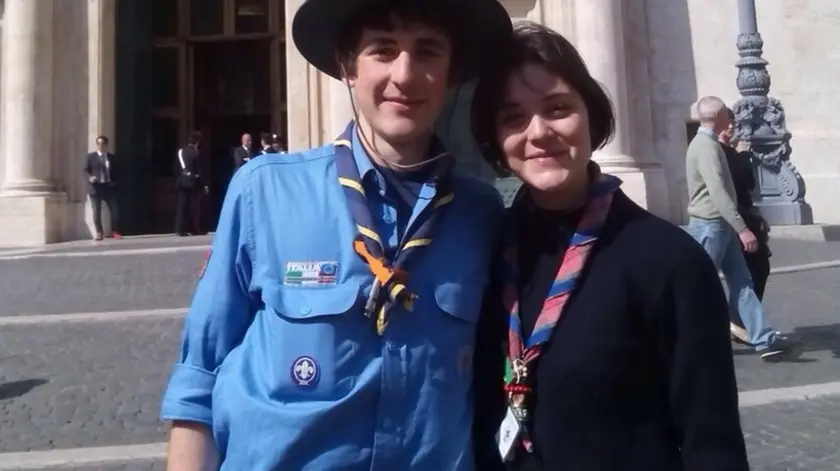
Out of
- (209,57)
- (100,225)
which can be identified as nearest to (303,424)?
(100,225)

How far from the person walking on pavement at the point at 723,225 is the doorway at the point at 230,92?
48.4 feet

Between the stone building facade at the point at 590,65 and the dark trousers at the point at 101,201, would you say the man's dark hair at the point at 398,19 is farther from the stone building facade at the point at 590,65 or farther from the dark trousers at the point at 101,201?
the dark trousers at the point at 101,201

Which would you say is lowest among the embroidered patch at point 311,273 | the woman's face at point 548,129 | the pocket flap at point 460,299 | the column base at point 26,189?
the pocket flap at point 460,299

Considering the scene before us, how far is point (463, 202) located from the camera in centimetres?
172

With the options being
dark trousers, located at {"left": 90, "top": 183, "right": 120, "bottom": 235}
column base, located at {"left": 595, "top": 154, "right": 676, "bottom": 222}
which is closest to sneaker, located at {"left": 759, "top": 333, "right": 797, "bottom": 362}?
column base, located at {"left": 595, "top": 154, "right": 676, "bottom": 222}

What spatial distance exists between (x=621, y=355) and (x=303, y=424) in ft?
1.94

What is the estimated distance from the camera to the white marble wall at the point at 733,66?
51.3 feet

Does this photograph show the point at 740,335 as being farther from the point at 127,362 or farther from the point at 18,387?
the point at 18,387

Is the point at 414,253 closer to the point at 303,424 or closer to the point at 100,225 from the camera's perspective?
the point at 303,424

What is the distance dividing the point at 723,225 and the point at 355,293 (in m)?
5.47

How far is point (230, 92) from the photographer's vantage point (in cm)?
2064

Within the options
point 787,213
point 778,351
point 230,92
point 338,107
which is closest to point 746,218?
point 778,351

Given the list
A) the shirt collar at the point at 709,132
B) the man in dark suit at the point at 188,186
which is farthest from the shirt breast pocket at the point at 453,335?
the man in dark suit at the point at 188,186

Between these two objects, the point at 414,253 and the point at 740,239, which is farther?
the point at 740,239
